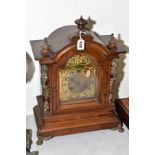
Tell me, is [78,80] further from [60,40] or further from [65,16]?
[65,16]

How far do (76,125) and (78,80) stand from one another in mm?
233

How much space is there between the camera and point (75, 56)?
1.46 m

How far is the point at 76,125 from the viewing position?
1.57m

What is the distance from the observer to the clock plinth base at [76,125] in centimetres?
155

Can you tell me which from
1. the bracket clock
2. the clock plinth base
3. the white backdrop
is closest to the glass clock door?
the bracket clock

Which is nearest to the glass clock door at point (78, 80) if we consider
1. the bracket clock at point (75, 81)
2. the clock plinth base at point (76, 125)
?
the bracket clock at point (75, 81)

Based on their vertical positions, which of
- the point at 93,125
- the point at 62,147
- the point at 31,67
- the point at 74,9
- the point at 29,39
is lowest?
the point at 62,147

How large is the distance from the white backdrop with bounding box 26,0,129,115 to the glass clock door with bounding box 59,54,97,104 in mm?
323

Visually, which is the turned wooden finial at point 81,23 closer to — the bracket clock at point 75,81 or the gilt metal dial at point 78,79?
the bracket clock at point 75,81
